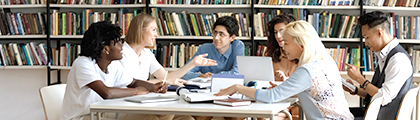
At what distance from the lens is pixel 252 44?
3775mm

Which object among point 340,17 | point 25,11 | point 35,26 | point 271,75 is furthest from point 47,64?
point 340,17

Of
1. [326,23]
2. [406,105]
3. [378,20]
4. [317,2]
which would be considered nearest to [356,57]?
[326,23]

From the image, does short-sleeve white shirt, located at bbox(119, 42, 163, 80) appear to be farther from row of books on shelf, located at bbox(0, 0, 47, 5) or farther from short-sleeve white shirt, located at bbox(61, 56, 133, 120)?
row of books on shelf, located at bbox(0, 0, 47, 5)

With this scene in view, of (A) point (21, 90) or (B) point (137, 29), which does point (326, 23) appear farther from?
(A) point (21, 90)

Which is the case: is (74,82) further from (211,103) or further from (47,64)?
(47,64)

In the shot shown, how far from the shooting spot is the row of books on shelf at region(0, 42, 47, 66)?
156 inches

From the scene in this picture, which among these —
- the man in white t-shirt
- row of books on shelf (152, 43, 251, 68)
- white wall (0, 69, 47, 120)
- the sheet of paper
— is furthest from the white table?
white wall (0, 69, 47, 120)

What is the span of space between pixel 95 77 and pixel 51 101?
367mm

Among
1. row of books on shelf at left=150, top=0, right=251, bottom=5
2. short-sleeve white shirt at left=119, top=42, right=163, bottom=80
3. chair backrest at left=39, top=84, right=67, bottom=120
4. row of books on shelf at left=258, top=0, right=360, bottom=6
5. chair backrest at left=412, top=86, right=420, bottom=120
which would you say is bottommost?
chair backrest at left=412, top=86, right=420, bottom=120

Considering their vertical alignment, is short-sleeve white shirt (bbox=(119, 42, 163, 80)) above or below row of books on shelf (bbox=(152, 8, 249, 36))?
below

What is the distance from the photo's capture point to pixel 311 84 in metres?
1.67

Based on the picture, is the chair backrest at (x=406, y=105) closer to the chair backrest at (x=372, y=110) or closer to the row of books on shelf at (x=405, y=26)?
the chair backrest at (x=372, y=110)

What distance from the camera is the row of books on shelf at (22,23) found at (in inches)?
155

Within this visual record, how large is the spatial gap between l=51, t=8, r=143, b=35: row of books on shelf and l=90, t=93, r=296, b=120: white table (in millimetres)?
2260
